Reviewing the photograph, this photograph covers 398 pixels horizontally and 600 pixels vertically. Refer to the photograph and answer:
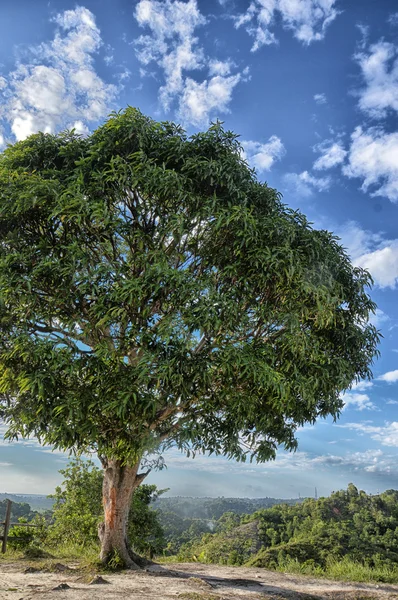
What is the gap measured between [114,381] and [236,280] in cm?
332

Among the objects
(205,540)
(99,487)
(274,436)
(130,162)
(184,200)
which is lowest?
(205,540)

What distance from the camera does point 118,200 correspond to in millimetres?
10164

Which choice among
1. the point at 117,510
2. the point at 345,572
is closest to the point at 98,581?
the point at 117,510

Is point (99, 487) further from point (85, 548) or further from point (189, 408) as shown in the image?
point (189, 408)

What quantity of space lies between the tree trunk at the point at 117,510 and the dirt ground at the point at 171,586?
622 millimetres

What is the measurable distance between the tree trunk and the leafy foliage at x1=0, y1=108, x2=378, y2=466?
153 cm

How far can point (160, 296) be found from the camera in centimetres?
918

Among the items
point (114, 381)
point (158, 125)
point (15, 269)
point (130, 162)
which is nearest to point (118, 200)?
point (130, 162)

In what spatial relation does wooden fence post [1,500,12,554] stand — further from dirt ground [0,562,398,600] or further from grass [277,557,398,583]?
grass [277,557,398,583]

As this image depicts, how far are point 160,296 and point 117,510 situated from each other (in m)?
5.87

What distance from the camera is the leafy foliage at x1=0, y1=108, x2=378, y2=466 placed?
8805mm

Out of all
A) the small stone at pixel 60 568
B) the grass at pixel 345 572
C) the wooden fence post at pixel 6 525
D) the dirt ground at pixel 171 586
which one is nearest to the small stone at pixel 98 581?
the dirt ground at pixel 171 586

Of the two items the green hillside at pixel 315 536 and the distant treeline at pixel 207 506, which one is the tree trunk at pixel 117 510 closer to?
the green hillside at pixel 315 536

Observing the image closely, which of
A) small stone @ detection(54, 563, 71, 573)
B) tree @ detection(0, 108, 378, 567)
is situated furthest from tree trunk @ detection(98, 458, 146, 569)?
small stone @ detection(54, 563, 71, 573)
